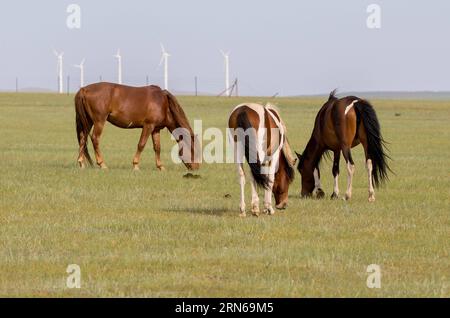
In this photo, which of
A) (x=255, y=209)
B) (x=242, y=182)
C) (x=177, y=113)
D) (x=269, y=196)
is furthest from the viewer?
(x=177, y=113)

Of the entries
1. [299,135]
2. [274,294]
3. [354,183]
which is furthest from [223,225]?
A: [299,135]

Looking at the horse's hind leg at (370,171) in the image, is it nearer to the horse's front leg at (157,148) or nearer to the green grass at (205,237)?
the green grass at (205,237)

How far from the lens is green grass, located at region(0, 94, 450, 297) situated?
9.47 meters

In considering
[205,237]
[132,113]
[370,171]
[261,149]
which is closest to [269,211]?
[261,149]

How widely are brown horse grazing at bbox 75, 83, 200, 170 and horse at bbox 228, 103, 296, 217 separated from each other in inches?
333

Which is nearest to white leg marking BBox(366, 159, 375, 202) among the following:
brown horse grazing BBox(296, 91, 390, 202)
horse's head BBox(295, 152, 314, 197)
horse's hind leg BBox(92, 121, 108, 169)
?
brown horse grazing BBox(296, 91, 390, 202)

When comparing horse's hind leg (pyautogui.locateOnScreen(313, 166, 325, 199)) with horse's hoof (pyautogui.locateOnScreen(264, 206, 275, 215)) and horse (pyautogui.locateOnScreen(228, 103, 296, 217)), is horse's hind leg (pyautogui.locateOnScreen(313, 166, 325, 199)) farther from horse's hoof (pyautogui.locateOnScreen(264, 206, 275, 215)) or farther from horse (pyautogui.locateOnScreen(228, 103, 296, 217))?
horse's hoof (pyautogui.locateOnScreen(264, 206, 275, 215))

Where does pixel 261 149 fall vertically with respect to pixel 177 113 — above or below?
below

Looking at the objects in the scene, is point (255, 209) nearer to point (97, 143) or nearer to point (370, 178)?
point (370, 178)

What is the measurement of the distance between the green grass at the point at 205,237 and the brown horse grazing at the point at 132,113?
2.64ft

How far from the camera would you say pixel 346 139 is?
1703cm

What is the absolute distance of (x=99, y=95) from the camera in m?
23.6

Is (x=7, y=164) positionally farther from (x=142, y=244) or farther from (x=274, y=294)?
(x=274, y=294)

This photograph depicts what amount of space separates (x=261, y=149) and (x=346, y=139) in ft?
11.0
